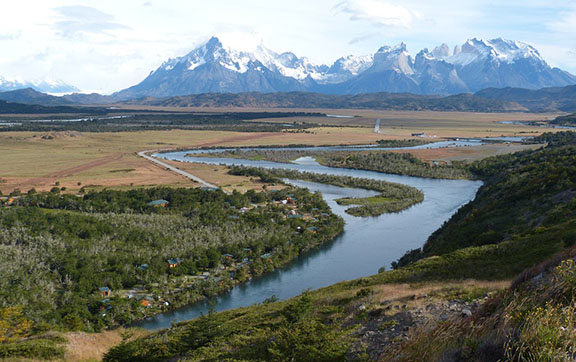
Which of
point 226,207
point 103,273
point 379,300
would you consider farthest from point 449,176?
point 379,300

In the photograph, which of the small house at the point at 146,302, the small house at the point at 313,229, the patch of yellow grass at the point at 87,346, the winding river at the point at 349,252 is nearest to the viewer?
the patch of yellow grass at the point at 87,346

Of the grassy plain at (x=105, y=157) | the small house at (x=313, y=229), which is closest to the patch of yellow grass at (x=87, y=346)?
the small house at (x=313, y=229)

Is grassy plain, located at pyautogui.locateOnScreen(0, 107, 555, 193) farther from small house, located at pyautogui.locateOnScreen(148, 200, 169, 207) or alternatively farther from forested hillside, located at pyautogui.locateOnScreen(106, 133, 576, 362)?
forested hillside, located at pyautogui.locateOnScreen(106, 133, 576, 362)

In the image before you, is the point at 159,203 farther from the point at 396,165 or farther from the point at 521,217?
the point at 396,165

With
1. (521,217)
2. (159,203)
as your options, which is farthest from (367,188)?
(521,217)

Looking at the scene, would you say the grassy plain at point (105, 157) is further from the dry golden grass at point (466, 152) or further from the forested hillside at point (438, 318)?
the forested hillside at point (438, 318)

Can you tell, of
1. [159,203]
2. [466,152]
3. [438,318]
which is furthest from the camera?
[466,152]

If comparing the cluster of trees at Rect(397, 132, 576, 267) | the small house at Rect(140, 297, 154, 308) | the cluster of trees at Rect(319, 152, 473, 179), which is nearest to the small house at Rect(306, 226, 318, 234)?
the cluster of trees at Rect(397, 132, 576, 267)
